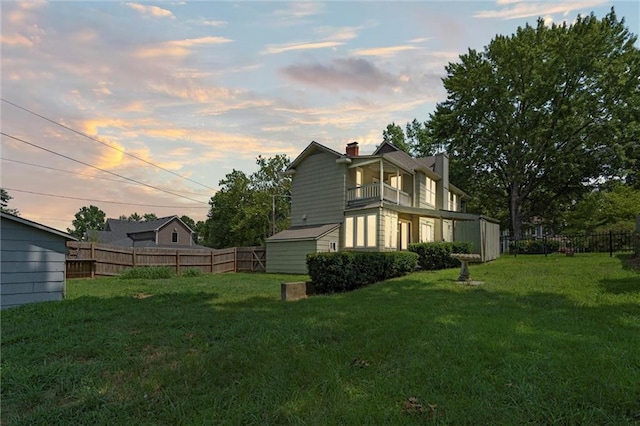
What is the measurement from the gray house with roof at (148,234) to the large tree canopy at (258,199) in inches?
229

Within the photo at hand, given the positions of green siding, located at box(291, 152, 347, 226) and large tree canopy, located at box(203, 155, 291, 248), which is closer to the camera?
green siding, located at box(291, 152, 347, 226)

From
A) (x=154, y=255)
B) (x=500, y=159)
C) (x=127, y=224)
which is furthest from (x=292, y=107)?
(x=127, y=224)

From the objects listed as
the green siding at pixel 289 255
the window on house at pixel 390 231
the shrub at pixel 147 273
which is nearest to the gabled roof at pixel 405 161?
the window on house at pixel 390 231

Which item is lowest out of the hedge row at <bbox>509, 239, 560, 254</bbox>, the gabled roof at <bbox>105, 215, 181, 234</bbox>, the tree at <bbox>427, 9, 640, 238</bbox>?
the hedge row at <bbox>509, 239, 560, 254</bbox>

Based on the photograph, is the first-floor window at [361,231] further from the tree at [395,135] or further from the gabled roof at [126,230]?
the gabled roof at [126,230]

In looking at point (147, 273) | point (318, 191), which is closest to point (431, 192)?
→ point (318, 191)

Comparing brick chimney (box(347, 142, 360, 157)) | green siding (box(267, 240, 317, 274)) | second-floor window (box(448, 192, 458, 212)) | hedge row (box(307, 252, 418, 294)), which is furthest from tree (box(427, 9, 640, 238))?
hedge row (box(307, 252, 418, 294))

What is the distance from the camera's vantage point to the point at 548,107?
27078 millimetres

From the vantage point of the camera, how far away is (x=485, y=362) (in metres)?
3.95

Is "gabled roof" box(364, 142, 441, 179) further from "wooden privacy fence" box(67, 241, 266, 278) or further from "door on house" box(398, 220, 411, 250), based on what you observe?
"wooden privacy fence" box(67, 241, 266, 278)

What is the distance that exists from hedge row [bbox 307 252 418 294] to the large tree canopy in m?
28.3

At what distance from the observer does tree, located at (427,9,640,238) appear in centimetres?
2531

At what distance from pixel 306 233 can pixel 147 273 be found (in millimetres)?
8018

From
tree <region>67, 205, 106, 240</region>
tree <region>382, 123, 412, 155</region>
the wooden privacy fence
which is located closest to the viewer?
the wooden privacy fence
